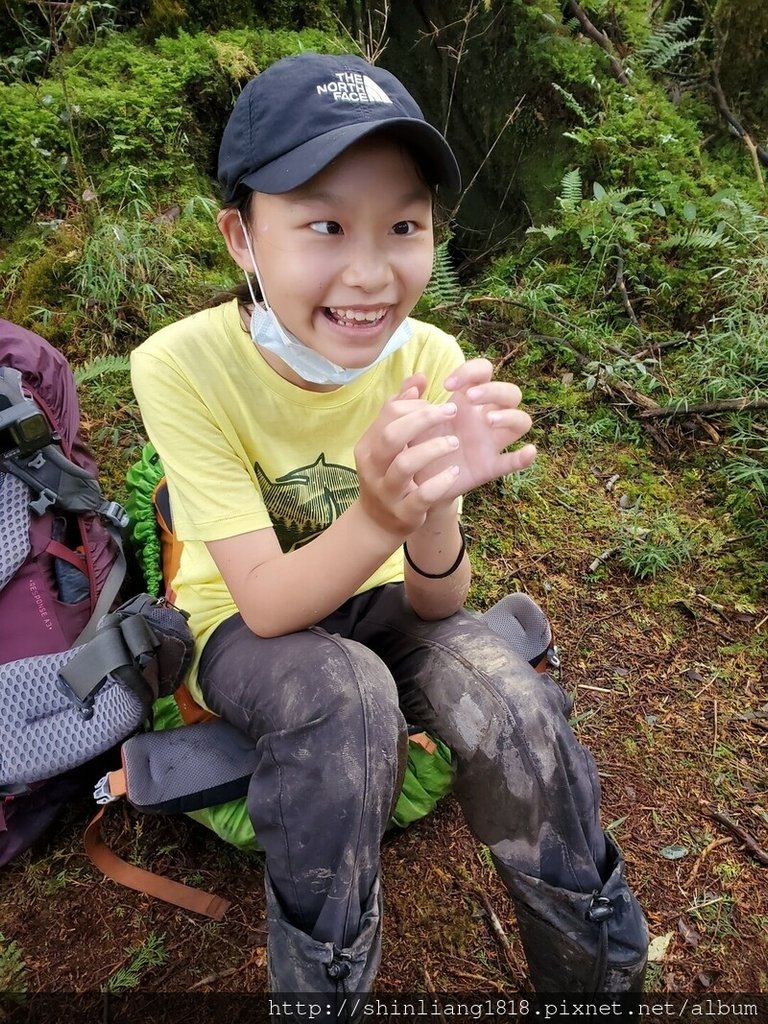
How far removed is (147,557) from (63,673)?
0.67 meters

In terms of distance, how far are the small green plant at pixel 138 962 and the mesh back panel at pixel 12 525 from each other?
3.46 feet

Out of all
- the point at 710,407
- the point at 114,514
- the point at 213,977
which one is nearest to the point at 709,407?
the point at 710,407

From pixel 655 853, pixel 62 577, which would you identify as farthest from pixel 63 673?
pixel 655 853

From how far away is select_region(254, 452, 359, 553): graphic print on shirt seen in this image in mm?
1969

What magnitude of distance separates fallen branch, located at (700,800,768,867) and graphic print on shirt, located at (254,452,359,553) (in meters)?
1.56

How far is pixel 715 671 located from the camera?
105 inches

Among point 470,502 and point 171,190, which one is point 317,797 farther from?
point 171,190

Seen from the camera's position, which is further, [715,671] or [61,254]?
[61,254]

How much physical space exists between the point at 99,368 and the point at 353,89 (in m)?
2.04

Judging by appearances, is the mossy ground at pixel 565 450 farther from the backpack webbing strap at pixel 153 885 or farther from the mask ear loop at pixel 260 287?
the mask ear loop at pixel 260 287

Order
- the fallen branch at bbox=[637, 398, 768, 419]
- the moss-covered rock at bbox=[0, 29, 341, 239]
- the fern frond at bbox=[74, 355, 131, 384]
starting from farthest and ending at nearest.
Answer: the moss-covered rock at bbox=[0, 29, 341, 239], the fallen branch at bbox=[637, 398, 768, 419], the fern frond at bbox=[74, 355, 131, 384]

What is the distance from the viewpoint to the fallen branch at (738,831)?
2.19 m

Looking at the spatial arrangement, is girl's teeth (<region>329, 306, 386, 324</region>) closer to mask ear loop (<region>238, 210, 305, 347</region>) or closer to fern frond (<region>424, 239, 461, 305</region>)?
mask ear loop (<region>238, 210, 305, 347</region>)

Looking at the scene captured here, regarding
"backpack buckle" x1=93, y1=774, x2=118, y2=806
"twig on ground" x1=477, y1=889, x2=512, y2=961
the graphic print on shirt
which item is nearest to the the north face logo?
the graphic print on shirt
